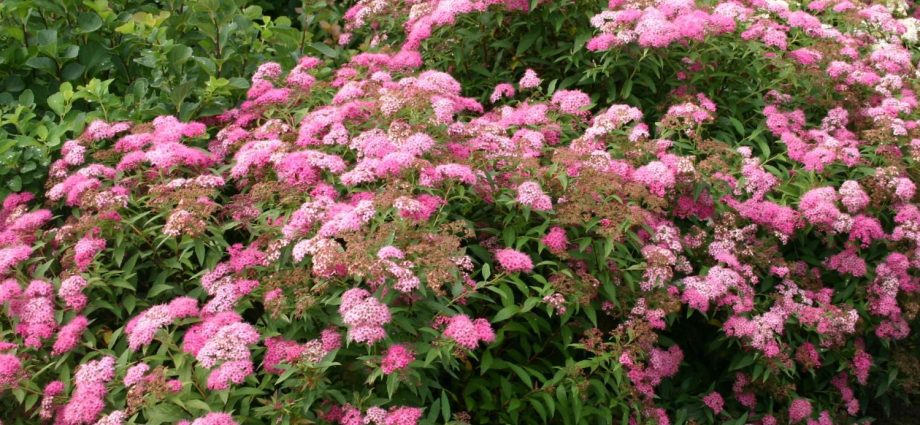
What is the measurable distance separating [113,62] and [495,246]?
8.31 ft

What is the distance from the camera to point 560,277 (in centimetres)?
305

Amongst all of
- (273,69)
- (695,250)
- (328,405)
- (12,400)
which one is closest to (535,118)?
(695,250)

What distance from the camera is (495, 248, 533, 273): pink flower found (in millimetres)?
2935

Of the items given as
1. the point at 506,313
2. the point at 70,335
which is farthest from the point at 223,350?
the point at 506,313

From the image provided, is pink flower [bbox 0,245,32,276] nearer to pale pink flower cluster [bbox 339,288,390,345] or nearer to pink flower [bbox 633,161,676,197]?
pale pink flower cluster [bbox 339,288,390,345]

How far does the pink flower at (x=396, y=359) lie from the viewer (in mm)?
2564

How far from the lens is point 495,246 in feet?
10.7

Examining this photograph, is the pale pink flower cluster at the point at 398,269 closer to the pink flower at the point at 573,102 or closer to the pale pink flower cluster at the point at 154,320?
the pale pink flower cluster at the point at 154,320

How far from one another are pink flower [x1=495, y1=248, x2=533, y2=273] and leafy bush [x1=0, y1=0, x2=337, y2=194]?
6.25 feet

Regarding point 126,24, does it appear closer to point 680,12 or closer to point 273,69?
point 273,69

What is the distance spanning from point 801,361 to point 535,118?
1532 millimetres

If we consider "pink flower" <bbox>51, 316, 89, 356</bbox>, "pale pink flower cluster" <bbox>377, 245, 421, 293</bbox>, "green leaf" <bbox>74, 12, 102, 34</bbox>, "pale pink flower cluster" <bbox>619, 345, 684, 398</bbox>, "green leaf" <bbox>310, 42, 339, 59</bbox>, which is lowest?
"pale pink flower cluster" <bbox>619, 345, 684, 398</bbox>

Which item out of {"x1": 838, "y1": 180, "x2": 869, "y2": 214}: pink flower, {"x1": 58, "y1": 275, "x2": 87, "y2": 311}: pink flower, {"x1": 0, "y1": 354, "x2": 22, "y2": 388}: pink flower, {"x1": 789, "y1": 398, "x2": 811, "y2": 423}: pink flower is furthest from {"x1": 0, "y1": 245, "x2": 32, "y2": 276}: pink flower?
{"x1": 838, "y1": 180, "x2": 869, "y2": 214}: pink flower

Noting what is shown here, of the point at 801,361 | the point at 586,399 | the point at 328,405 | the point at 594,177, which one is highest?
the point at 594,177
